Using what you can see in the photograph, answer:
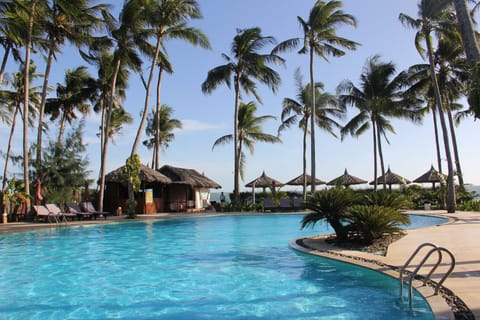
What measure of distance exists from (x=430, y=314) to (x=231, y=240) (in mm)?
7689

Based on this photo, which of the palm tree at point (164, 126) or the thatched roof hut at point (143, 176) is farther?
the palm tree at point (164, 126)

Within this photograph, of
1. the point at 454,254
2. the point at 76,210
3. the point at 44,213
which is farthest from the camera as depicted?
the point at 76,210

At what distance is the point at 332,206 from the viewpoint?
8.42 m

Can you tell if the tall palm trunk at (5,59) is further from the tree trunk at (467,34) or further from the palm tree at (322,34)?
the tree trunk at (467,34)

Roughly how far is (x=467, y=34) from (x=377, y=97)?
1975 centimetres

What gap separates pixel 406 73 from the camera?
25.1m

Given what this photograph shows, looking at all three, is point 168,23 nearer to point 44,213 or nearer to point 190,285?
point 44,213

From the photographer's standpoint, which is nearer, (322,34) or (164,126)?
(322,34)

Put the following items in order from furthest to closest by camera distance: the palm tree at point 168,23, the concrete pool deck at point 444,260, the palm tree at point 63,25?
the palm tree at point 168,23 → the palm tree at point 63,25 → the concrete pool deck at point 444,260

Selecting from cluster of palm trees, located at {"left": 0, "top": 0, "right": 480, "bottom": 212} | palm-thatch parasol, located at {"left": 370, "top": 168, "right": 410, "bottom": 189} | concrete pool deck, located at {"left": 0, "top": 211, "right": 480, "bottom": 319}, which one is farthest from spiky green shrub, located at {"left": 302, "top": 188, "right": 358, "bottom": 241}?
palm-thatch parasol, located at {"left": 370, "top": 168, "right": 410, "bottom": 189}

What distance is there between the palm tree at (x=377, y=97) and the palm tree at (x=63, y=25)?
646 inches

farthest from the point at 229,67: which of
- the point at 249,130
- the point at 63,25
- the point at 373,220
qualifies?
the point at 373,220

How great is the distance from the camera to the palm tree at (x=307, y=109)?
91.1 feet

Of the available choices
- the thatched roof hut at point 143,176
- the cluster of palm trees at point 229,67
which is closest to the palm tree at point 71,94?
the cluster of palm trees at point 229,67
